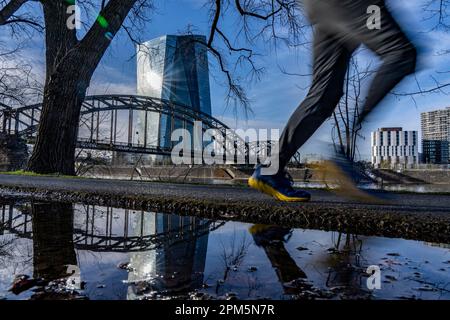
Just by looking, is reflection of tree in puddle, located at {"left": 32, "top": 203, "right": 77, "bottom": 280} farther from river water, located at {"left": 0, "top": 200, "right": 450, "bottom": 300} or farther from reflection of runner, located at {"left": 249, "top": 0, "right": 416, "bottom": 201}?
reflection of runner, located at {"left": 249, "top": 0, "right": 416, "bottom": 201}

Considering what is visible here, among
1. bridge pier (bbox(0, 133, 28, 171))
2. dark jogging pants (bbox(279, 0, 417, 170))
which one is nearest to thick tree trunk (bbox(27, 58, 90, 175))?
dark jogging pants (bbox(279, 0, 417, 170))

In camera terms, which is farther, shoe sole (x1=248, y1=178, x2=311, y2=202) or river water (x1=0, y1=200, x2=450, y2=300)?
shoe sole (x1=248, y1=178, x2=311, y2=202)

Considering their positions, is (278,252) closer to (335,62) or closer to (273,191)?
(273,191)

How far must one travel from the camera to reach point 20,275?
73cm

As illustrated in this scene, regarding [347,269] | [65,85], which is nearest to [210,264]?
[347,269]

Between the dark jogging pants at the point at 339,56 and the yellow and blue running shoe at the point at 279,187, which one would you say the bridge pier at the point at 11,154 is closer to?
the yellow and blue running shoe at the point at 279,187

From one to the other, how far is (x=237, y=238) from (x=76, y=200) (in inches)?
66.2

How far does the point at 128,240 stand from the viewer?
115 centimetres

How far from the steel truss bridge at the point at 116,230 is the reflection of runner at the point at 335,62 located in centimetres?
70

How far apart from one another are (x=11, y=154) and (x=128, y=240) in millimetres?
19280

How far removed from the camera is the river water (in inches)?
25.8
